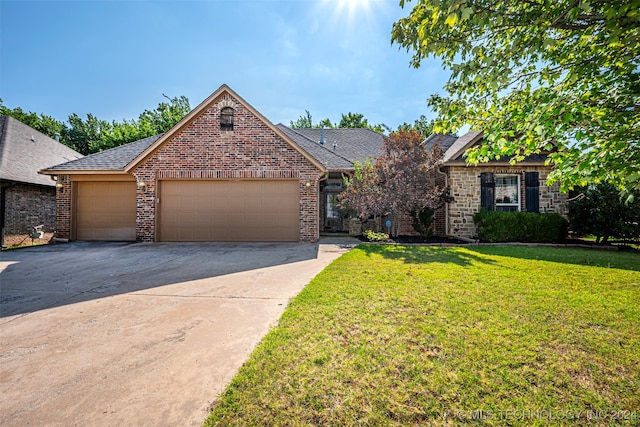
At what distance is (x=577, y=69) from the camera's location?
315 centimetres

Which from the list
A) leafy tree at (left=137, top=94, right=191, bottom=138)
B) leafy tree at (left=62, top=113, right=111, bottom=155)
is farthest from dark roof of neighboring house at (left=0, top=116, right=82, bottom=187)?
leafy tree at (left=137, top=94, right=191, bottom=138)

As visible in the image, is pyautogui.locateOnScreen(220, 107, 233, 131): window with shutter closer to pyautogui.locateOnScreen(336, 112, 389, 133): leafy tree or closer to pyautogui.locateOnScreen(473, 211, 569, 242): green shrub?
pyautogui.locateOnScreen(473, 211, 569, 242): green shrub

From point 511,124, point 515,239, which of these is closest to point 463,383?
point 511,124

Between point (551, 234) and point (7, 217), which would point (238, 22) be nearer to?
point (7, 217)

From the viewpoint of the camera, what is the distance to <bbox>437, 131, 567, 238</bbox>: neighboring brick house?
1073cm

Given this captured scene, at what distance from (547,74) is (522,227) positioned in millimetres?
7999

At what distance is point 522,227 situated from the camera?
972 centimetres

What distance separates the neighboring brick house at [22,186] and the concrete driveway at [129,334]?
6.68 meters

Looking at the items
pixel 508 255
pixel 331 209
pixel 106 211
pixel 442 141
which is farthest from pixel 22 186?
pixel 442 141

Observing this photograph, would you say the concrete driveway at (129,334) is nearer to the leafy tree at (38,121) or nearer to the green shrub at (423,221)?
the green shrub at (423,221)

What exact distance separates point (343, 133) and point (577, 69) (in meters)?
14.5

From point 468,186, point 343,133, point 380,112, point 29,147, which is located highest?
point 380,112

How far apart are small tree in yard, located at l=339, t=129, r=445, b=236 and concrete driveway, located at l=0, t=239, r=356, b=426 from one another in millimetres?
4355

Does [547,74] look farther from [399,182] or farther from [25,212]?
[25,212]
